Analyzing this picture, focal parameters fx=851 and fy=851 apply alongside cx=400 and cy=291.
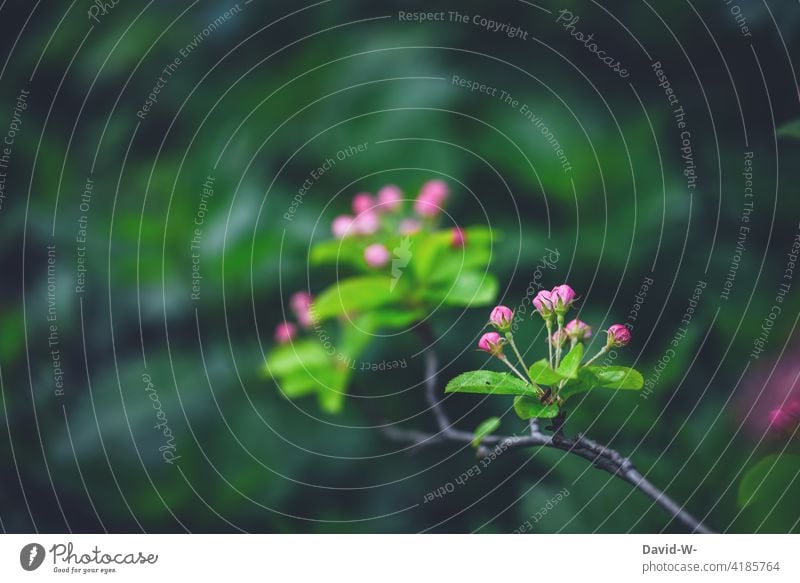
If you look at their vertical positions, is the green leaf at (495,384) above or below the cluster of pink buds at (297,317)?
below

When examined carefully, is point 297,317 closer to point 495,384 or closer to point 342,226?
point 342,226

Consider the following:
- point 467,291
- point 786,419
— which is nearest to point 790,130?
point 786,419

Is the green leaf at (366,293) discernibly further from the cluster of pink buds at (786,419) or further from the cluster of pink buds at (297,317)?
the cluster of pink buds at (786,419)

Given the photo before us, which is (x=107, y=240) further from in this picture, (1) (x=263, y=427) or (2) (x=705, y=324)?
(2) (x=705, y=324)

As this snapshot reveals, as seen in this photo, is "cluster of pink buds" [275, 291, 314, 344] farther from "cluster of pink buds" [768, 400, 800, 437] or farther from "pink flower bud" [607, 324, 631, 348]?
"cluster of pink buds" [768, 400, 800, 437]

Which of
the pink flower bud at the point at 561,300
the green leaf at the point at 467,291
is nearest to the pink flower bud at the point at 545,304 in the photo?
the pink flower bud at the point at 561,300
